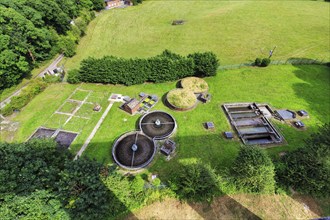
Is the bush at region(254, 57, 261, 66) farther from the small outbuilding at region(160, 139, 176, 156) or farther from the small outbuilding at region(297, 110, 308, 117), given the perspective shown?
the small outbuilding at region(160, 139, 176, 156)

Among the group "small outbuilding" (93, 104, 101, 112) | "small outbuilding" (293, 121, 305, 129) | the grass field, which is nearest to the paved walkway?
the grass field

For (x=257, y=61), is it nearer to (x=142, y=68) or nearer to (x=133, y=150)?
(x=142, y=68)

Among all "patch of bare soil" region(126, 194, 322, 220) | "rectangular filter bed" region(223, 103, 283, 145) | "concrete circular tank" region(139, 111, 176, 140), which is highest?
"concrete circular tank" region(139, 111, 176, 140)

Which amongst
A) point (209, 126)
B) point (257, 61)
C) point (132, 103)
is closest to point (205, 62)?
point (257, 61)

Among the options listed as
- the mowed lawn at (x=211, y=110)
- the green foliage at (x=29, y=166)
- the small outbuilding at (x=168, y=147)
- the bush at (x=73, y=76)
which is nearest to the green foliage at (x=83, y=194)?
the green foliage at (x=29, y=166)

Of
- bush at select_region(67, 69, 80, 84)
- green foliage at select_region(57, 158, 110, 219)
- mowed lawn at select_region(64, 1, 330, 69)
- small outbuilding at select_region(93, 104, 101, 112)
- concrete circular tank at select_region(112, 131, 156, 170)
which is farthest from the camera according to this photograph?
Answer: mowed lawn at select_region(64, 1, 330, 69)

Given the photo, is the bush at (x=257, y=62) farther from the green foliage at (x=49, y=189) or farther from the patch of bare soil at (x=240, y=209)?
the green foliage at (x=49, y=189)
